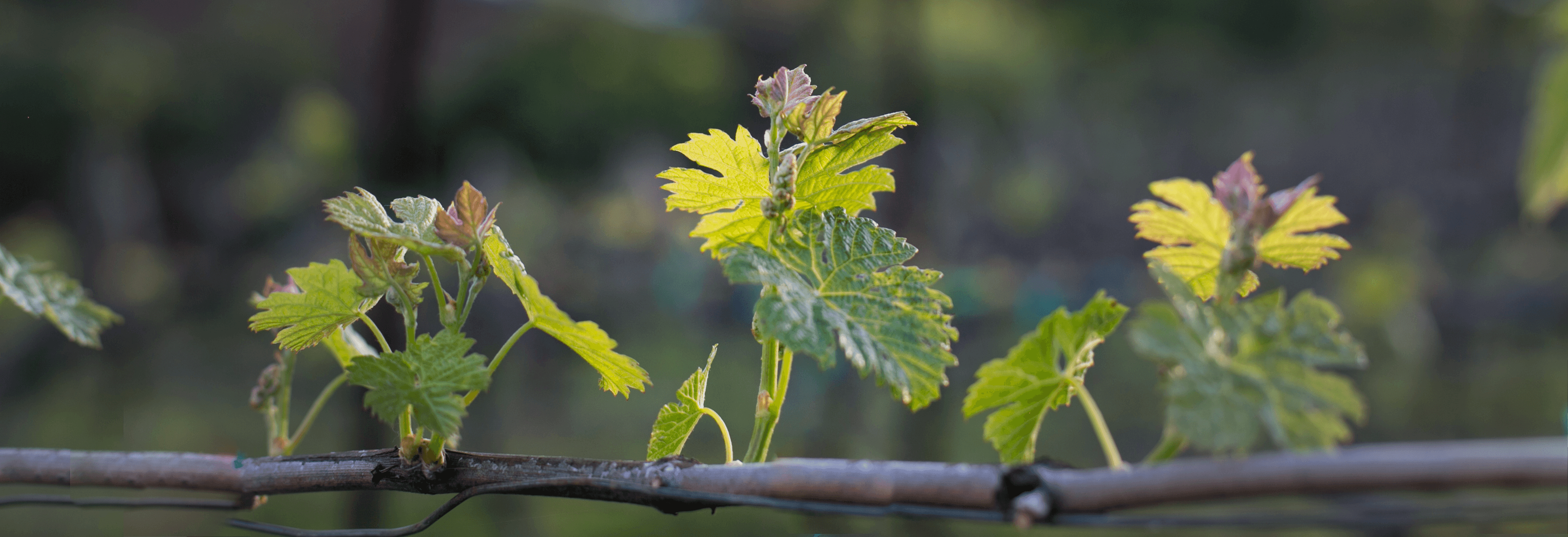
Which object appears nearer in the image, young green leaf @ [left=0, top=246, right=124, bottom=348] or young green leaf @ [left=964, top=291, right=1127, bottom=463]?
young green leaf @ [left=964, top=291, right=1127, bottom=463]

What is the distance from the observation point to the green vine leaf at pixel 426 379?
242 mm

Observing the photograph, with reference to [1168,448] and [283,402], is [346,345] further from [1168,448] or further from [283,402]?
[1168,448]

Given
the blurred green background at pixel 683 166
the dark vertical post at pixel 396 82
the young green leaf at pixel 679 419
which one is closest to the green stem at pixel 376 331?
the young green leaf at pixel 679 419

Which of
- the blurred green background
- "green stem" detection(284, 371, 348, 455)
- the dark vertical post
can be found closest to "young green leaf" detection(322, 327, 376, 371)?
"green stem" detection(284, 371, 348, 455)

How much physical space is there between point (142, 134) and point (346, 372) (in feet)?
13.4

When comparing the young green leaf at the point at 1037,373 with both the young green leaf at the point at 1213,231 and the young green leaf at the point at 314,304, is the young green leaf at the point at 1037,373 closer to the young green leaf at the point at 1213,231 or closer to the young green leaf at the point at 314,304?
the young green leaf at the point at 1213,231

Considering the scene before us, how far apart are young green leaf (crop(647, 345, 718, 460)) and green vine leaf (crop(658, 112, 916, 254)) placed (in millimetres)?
51

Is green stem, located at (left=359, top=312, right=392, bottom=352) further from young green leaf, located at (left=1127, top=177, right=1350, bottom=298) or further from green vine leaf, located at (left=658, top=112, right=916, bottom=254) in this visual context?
young green leaf, located at (left=1127, top=177, right=1350, bottom=298)

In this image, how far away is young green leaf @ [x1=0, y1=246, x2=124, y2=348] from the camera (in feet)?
1.25


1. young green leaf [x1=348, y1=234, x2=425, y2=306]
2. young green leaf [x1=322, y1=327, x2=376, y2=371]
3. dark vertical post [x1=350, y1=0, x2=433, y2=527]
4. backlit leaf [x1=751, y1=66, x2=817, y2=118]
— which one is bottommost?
young green leaf [x1=322, y1=327, x2=376, y2=371]

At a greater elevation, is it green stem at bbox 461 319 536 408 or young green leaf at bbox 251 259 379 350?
young green leaf at bbox 251 259 379 350

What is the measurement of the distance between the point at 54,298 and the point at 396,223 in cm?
30

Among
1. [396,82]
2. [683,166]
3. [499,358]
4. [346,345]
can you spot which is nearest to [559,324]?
[499,358]

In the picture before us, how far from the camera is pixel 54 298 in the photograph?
405 mm
